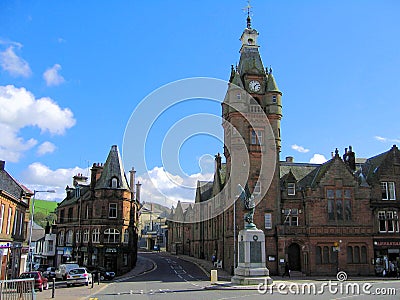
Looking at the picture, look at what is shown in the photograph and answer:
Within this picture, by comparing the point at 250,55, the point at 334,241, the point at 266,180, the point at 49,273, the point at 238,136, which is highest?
the point at 250,55

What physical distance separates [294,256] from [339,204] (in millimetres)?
7725

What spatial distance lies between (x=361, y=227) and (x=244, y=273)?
62.9ft

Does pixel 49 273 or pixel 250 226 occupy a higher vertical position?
pixel 250 226

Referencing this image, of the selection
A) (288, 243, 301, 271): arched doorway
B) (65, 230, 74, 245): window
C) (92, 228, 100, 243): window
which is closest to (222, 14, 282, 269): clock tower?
(288, 243, 301, 271): arched doorway

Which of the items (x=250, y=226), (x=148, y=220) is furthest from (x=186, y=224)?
(x=250, y=226)

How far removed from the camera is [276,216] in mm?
47719

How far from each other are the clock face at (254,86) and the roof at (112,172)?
18755 millimetres

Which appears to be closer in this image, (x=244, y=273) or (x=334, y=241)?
(x=244, y=273)

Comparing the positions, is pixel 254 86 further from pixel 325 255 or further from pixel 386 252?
pixel 386 252

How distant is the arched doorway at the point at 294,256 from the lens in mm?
47156

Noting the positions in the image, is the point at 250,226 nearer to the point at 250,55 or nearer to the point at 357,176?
the point at 357,176

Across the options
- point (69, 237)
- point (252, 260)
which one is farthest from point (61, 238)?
point (252, 260)

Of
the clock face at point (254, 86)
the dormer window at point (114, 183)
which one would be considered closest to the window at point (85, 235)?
the dormer window at point (114, 183)

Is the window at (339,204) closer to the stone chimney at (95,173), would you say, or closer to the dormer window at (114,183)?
the dormer window at (114,183)
